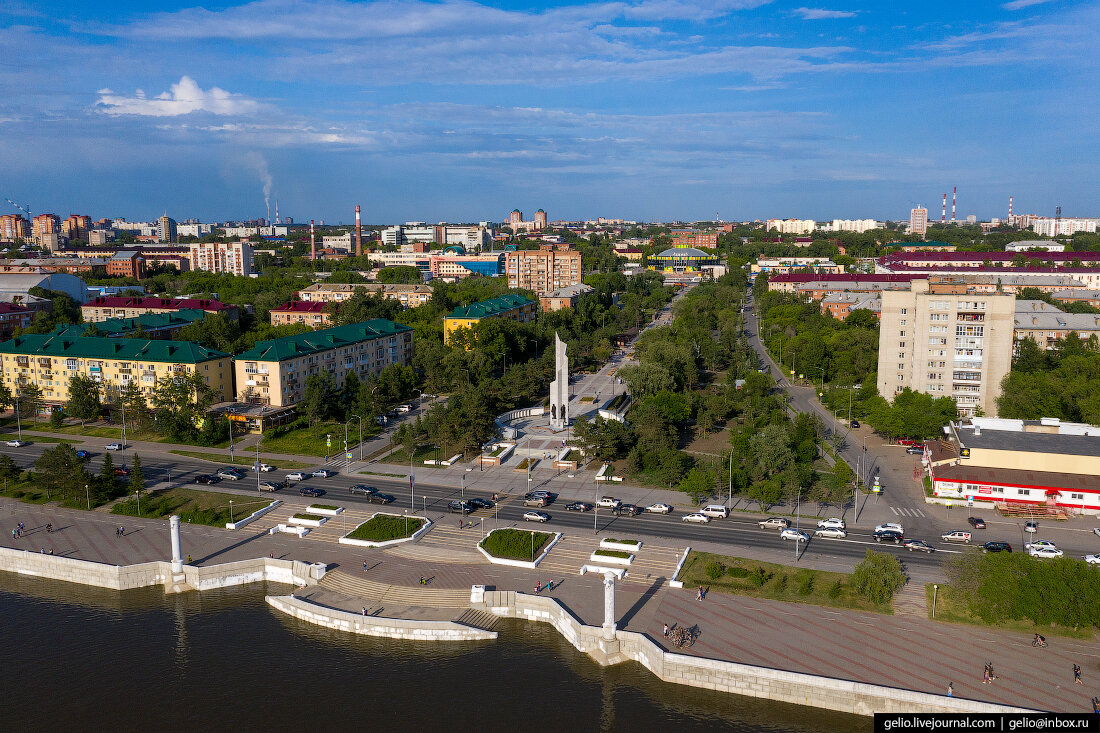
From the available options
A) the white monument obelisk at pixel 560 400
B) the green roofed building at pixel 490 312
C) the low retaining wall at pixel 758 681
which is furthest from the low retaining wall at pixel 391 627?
the green roofed building at pixel 490 312

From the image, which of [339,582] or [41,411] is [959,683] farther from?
[41,411]

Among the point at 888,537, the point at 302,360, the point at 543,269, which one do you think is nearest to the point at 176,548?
the point at 302,360

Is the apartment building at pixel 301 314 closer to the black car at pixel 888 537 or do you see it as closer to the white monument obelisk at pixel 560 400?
the white monument obelisk at pixel 560 400

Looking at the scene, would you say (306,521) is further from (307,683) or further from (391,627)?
(307,683)

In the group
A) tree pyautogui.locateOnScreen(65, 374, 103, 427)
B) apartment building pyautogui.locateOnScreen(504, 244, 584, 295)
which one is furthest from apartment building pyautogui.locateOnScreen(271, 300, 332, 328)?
apartment building pyautogui.locateOnScreen(504, 244, 584, 295)

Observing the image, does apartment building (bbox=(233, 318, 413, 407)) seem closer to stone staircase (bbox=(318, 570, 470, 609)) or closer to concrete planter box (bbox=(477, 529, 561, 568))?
stone staircase (bbox=(318, 570, 470, 609))

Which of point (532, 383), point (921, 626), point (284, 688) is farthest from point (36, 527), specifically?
point (921, 626)
